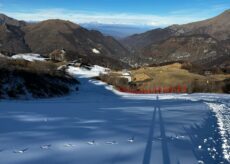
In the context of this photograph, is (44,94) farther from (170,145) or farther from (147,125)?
(170,145)

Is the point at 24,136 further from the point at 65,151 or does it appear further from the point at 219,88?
the point at 219,88

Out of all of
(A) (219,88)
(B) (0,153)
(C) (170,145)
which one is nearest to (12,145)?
(B) (0,153)

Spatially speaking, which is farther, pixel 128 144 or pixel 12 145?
pixel 128 144

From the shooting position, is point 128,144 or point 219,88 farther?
point 219,88

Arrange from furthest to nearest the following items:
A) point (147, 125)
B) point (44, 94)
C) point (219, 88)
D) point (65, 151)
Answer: point (219, 88) < point (44, 94) < point (147, 125) < point (65, 151)

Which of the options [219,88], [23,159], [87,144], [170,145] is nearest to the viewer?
[23,159]

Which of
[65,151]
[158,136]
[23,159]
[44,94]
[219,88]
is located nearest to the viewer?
[23,159]

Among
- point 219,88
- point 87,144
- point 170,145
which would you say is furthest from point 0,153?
point 219,88

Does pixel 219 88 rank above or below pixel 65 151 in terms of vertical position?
below

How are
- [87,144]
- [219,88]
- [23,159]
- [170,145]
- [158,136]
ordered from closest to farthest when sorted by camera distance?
[23,159] < [87,144] < [170,145] < [158,136] < [219,88]
